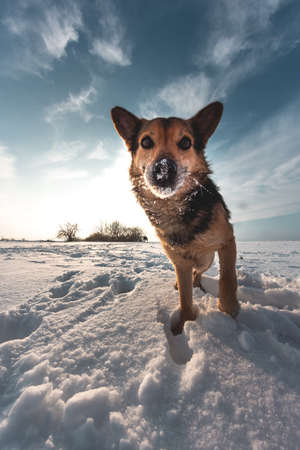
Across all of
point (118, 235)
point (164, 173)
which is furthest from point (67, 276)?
point (118, 235)

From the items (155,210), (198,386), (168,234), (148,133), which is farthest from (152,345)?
(148,133)

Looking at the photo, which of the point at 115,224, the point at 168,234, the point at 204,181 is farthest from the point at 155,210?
the point at 115,224

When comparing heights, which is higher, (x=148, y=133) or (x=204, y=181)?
(x=148, y=133)

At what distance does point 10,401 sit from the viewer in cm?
96

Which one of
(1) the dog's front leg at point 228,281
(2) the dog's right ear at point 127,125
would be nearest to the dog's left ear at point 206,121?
(2) the dog's right ear at point 127,125

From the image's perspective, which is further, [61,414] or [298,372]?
[298,372]

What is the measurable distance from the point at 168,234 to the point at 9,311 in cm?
160

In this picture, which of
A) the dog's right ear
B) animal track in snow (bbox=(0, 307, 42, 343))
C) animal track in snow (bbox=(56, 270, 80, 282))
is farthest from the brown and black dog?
animal track in snow (bbox=(56, 270, 80, 282))

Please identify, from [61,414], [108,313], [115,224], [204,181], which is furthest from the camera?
[115,224]

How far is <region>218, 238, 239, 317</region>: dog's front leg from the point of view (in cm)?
170

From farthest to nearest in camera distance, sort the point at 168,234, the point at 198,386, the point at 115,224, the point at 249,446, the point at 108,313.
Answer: the point at 115,224 → the point at 168,234 → the point at 108,313 → the point at 198,386 → the point at 249,446

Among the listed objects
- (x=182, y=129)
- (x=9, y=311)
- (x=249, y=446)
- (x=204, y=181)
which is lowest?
(x=249, y=446)

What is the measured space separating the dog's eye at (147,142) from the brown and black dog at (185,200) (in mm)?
11

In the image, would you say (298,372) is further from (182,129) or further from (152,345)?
(182,129)
